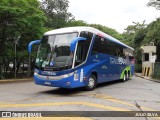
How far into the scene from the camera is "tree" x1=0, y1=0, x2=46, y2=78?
21.8 metres

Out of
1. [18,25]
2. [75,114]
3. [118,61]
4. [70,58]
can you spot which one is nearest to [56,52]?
[70,58]

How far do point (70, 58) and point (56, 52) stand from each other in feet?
2.60

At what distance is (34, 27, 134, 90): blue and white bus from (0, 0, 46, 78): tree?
29.9 ft

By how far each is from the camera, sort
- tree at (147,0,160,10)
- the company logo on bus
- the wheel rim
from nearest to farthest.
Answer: the wheel rim
the company logo on bus
tree at (147,0,160,10)

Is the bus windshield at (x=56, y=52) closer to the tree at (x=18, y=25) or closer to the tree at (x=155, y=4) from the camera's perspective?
the tree at (x=18, y=25)

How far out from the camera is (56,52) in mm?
12797

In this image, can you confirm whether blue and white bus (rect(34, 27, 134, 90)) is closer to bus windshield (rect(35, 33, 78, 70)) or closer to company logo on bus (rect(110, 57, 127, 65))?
bus windshield (rect(35, 33, 78, 70))

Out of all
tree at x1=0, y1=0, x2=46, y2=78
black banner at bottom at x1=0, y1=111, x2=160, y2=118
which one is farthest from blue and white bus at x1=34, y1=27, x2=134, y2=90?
tree at x1=0, y1=0, x2=46, y2=78

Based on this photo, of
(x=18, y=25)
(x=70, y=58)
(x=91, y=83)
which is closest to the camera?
(x=70, y=58)

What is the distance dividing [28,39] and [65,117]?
19289mm

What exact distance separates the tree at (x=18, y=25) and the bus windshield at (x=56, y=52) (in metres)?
9.00

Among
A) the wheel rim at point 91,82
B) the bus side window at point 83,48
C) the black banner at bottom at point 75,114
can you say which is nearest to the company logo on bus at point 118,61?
the wheel rim at point 91,82

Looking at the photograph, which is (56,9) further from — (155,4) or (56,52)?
(56,52)

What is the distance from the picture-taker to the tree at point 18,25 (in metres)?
21.8
